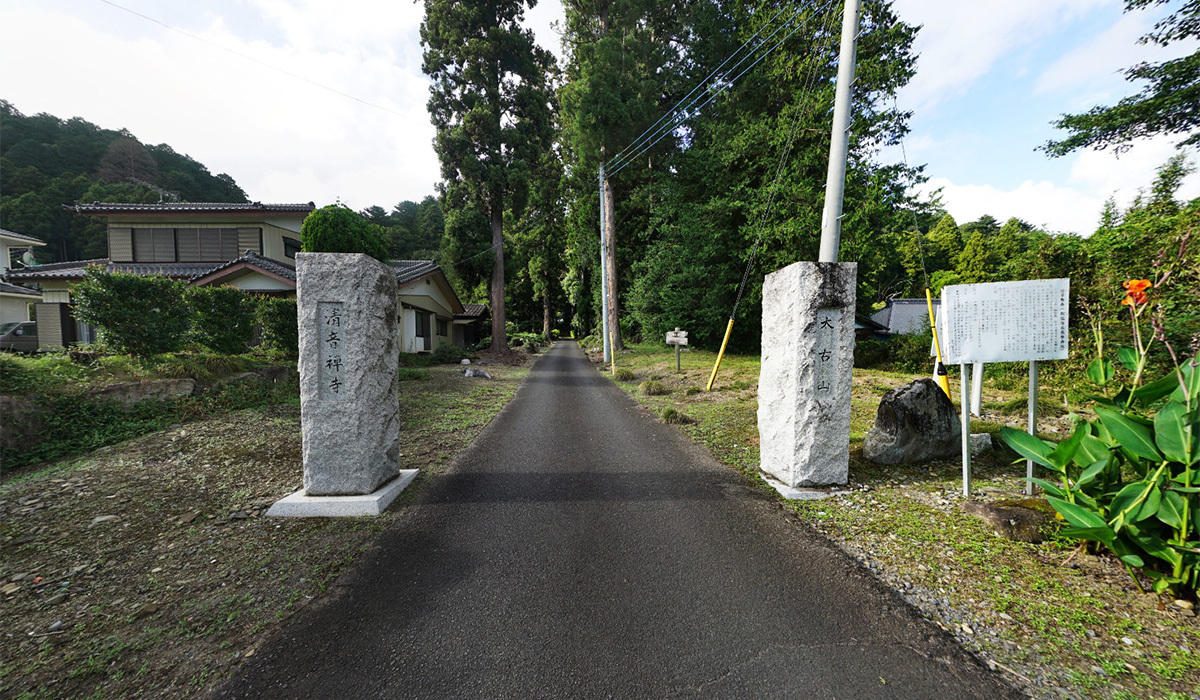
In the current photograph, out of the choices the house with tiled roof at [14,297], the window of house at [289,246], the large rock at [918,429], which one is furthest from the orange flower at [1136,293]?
the house with tiled roof at [14,297]

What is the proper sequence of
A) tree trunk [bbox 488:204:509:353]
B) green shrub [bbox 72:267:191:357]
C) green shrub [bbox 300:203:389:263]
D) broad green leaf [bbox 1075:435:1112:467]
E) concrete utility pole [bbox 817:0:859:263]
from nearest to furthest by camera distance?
broad green leaf [bbox 1075:435:1112:467]
concrete utility pole [bbox 817:0:859:263]
green shrub [bbox 72:267:191:357]
green shrub [bbox 300:203:389:263]
tree trunk [bbox 488:204:509:353]

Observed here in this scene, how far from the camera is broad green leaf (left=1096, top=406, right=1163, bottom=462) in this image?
266 cm

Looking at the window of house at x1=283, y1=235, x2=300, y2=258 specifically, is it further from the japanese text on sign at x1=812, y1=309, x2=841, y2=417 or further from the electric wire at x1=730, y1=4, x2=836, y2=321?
the japanese text on sign at x1=812, y1=309, x2=841, y2=417

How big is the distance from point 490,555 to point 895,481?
4.48m

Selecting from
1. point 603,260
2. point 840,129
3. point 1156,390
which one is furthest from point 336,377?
point 603,260

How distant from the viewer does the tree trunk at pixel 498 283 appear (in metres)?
19.7

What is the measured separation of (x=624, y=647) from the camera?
2.28 m

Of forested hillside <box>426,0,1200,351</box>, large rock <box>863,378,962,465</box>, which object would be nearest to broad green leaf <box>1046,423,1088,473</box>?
large rock <box>863,378,962,465</box>

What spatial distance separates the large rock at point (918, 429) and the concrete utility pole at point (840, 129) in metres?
2.14

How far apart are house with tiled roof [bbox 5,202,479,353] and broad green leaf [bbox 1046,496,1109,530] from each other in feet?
50.4

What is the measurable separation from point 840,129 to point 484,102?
15.9 meters

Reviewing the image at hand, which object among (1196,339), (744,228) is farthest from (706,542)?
(744,228)

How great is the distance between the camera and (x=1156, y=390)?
2961 mm

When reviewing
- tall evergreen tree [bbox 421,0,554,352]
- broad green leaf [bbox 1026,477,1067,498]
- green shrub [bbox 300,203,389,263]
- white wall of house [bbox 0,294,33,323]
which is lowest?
broad green leaf [bbox 1026,477,1067,498]
